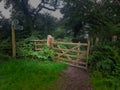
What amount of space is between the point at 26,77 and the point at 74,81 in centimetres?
184

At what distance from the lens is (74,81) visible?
7469 mm

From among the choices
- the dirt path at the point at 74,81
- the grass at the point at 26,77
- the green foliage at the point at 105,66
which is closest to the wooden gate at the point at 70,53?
the green foliage at the point at 105,66

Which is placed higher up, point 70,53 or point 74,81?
point 70,53

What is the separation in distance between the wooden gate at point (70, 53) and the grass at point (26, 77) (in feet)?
5.71

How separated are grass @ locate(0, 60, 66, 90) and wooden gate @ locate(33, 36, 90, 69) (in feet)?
5.71

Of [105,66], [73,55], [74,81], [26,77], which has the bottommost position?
[74,81]

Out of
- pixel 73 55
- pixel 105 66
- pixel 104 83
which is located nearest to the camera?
pixel 104 83

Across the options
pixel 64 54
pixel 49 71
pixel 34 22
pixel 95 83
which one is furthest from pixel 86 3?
pixel 34 22

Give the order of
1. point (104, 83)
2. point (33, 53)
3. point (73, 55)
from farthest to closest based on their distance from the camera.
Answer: point (33, 53) < point (73, 55) < point (104, 83)

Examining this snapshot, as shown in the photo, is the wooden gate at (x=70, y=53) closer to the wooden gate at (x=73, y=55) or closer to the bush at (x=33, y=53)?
the wooden gate at (x=73, y=55)

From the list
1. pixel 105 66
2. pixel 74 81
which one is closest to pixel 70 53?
pixel 105 66

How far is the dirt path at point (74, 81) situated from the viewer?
6.72 metres

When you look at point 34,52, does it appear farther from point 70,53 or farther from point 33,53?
point 70,53

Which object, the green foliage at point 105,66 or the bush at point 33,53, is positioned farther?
the bush at point 33,53
